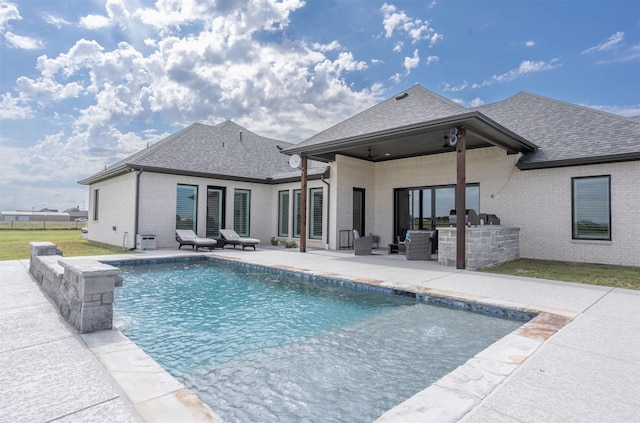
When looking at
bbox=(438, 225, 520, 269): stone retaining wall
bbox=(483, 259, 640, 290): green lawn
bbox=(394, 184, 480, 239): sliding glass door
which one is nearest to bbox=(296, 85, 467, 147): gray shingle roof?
bbox=(394, 184, 480, 239): sliding glass door

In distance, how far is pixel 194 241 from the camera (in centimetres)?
1181

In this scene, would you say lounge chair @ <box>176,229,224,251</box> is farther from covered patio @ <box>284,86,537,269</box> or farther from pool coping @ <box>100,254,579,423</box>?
pool coping @ <box>100,254,579,423</box>

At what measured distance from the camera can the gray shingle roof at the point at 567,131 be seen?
29.9 feet

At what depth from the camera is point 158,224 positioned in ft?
41.6

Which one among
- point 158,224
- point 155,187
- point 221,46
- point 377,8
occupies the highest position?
point 377,8

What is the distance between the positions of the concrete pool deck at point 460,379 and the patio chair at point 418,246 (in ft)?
17.1

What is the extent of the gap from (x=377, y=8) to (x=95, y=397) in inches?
514

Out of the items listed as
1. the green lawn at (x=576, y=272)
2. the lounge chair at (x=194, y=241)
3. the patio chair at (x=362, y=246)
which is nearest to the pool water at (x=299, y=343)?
the green lawn at (x=576, y=272)

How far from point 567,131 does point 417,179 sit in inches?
189

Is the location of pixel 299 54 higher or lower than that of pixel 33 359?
higher

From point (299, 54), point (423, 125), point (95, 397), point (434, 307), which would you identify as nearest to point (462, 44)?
point (299, 54)

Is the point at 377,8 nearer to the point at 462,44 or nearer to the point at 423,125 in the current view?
the point at 462,44

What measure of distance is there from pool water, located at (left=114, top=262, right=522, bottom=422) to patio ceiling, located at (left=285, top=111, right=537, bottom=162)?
4.46 m

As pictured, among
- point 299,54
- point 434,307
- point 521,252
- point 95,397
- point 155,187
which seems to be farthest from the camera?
point 299,54
